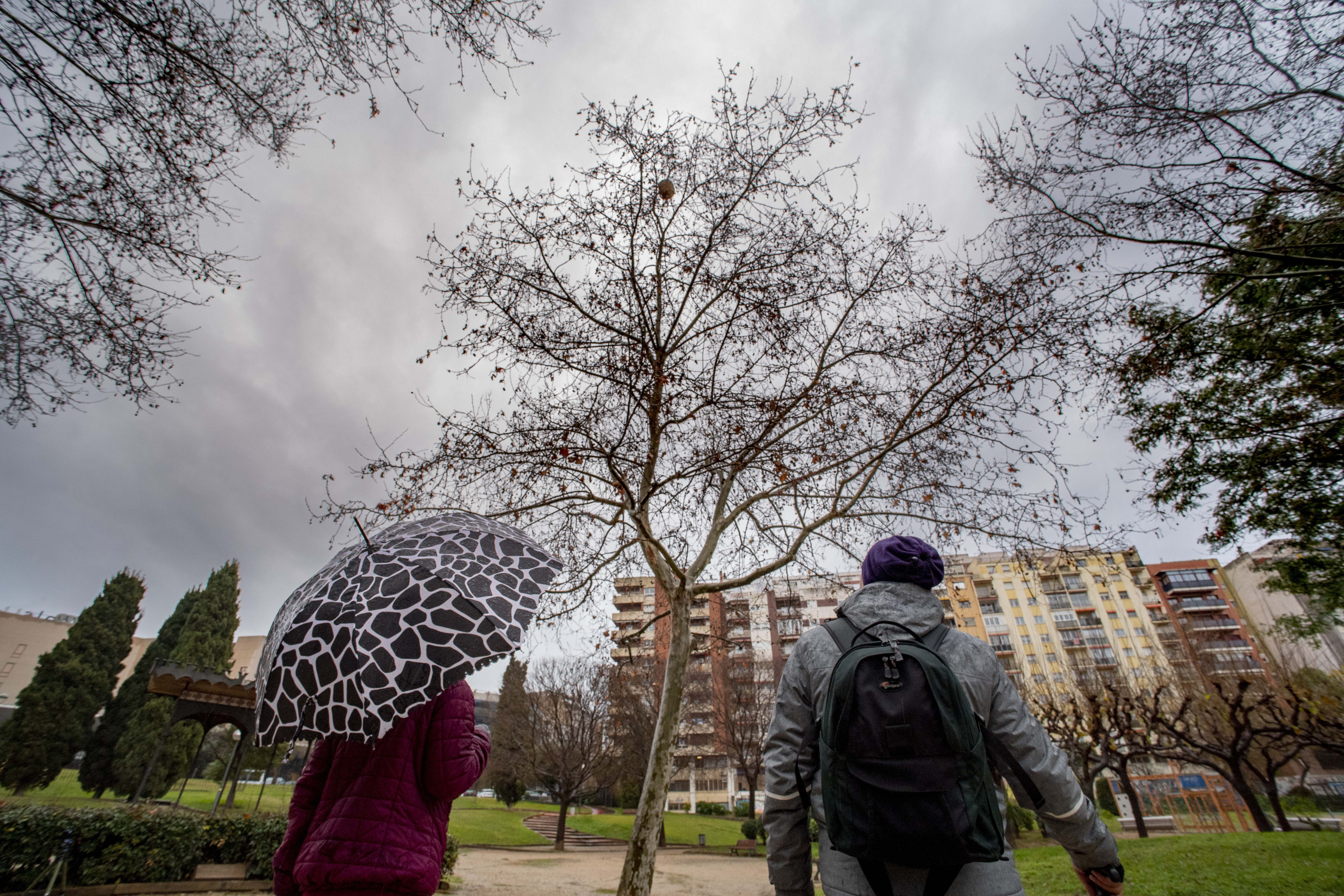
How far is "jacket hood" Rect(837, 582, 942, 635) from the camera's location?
198 centimetres

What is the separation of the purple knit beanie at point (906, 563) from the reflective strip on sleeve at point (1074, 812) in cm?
75

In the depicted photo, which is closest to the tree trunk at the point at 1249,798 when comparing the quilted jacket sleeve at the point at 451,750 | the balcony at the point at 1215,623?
the quilted jacket sleeve at the point at 451,750

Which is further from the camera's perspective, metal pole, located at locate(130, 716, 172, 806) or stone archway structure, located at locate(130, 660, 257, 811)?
stone archway structure, located at locate(130, 660, 257, 811)

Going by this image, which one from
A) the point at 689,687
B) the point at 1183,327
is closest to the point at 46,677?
the point at 689,687

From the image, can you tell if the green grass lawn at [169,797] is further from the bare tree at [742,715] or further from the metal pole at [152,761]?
the bare tree at [742,715]

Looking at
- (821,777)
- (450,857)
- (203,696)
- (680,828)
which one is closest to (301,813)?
(821,777)

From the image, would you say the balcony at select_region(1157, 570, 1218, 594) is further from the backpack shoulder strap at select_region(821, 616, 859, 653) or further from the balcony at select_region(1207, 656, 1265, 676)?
the backpack shoulder strap at select_region(821, 616, 859, 653)

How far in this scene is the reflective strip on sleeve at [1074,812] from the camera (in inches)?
69.9

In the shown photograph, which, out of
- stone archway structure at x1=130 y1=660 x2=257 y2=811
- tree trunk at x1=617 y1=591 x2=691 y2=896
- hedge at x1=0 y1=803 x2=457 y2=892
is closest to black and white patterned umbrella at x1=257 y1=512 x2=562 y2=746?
tree trunk at x1=617 y1=591 x2=691 y2=896

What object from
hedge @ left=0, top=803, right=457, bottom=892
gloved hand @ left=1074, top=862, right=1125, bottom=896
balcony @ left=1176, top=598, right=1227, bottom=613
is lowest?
hedge @ left=0, top=803, right=457, bottom=892

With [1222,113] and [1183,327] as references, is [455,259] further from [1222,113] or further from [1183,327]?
[1183,327]

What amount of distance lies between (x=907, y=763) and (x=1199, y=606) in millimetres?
82147

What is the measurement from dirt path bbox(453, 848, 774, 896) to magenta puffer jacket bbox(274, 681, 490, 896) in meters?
9.04

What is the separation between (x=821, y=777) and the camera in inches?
71.5
